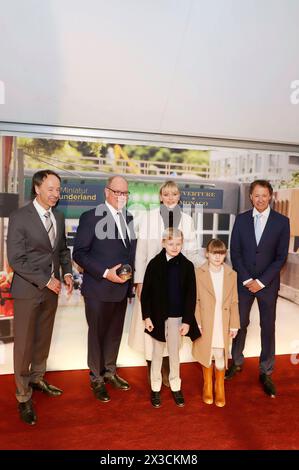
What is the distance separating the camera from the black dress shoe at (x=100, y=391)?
288 centimetres

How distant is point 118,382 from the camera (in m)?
3.10

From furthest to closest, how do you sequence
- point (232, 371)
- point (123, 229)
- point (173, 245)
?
point (232, 371), point (123, 229), point (173, 245)

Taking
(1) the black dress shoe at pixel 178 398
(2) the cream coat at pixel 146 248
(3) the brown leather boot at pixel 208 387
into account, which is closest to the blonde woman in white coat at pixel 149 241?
(2) the cream coat at pixel 146 248

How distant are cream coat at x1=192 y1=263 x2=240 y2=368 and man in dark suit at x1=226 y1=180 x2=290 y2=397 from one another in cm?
27

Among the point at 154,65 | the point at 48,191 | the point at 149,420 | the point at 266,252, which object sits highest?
the point at 154,65

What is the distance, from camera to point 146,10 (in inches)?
92.9

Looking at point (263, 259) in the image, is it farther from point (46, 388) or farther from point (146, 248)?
point (46, 388)

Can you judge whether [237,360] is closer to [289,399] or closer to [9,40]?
[289,399]

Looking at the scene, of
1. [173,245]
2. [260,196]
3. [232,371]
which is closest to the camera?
[173,245]

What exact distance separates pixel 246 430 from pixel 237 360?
0.85 m

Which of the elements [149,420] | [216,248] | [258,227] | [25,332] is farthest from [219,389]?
[25,332]

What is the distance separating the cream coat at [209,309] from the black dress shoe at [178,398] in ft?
0.97

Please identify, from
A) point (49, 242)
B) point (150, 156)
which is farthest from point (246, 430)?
point (150, 156)

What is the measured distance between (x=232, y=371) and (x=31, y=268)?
199 centimetres
